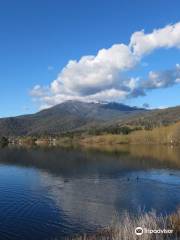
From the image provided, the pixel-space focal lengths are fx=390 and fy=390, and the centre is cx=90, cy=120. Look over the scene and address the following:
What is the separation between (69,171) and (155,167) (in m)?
29.2

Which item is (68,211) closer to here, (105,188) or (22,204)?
(22,204)

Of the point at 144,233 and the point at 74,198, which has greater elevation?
the point at 144,233

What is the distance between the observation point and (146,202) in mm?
68688

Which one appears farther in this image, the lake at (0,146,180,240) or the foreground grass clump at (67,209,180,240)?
the lake at (0,146,180,240)

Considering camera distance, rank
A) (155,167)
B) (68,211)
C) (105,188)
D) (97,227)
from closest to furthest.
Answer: (97,227), (68,211), (105,188), (155,167)

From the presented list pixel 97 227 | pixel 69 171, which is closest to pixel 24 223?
pixel 97 227

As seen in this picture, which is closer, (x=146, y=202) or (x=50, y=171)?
(x=146, y=202)

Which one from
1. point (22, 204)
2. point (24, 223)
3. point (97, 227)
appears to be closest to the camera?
point (97, 227)

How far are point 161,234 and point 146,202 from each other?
30.9m

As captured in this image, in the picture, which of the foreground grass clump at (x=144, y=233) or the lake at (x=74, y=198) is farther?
the lake at (x=74, y=198)

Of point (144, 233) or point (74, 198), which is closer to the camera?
point (144, 233)

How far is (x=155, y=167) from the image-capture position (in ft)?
422

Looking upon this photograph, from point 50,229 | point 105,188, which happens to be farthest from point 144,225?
point 105,188

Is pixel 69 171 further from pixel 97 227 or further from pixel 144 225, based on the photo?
pixel 144 225
